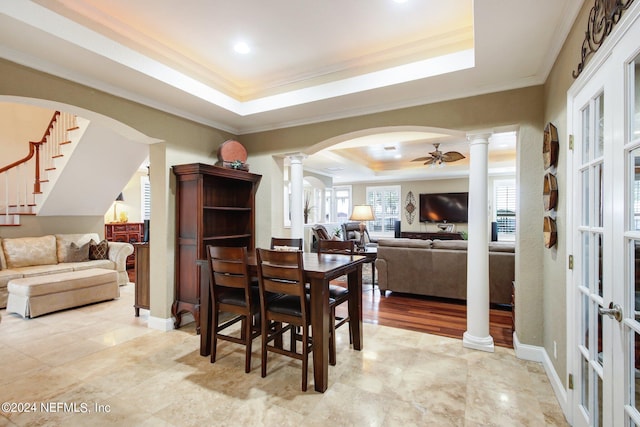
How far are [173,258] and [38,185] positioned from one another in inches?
134

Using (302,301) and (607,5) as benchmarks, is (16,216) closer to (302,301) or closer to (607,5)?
(302,301)

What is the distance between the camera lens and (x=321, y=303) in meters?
2.25

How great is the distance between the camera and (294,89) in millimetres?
3508

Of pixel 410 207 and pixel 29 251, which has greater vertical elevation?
pixel 410 207

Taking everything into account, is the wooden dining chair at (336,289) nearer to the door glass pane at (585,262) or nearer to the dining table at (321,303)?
the dining table at (321,303)

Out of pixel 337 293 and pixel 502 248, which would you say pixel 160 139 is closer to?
pixel 337 293

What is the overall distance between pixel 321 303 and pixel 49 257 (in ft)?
16.6

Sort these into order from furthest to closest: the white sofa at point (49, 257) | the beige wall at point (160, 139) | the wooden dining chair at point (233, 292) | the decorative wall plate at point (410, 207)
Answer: the decorative wall plate at point (410, 207), the white sofa at point (49, 257), the beige wall at point (160, 139), the wooden dining chair at point (233, 292)

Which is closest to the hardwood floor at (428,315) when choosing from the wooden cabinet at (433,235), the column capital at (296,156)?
the column capital at (296,156)

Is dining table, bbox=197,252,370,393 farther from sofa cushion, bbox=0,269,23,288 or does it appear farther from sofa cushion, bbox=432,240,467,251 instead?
sofa cushion, bbox=0,269,23,288

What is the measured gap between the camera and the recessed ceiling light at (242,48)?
9.32 ft

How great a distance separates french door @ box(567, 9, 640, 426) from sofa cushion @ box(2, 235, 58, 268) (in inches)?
259

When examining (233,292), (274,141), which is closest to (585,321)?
(233,292)

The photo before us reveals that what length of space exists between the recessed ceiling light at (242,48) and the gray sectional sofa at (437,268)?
131 inches
